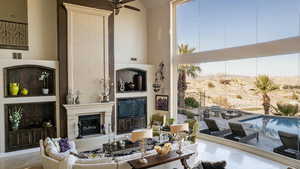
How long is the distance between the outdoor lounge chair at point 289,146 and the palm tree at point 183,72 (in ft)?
12.1

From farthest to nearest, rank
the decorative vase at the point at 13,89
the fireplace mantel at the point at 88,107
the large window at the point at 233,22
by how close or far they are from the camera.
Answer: the fireplace mantel at the point at 88,107 < the decorative vase at the point at 13,89 < the large window at the point at 233,22

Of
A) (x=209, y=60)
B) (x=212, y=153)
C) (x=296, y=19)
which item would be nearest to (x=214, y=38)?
(x=209, y=60)

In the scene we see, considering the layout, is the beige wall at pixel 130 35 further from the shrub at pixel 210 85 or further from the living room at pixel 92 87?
the shrub at pixel 210 85

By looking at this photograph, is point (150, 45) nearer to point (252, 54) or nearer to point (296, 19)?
point (252, 54)

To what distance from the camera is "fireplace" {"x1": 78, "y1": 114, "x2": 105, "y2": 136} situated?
8008mm

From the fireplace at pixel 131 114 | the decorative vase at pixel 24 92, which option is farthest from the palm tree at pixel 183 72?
the decorative vase at pixel 24 92

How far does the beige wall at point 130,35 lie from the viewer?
9.33m

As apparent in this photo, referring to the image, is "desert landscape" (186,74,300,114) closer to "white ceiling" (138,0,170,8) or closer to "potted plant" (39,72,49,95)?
"white ceiling" (138,0,170,8)

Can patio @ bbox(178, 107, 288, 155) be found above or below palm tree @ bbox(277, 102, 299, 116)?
below

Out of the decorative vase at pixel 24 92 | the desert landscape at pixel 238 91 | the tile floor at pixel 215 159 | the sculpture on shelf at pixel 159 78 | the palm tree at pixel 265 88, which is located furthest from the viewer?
the sculpture on shelf at pixel 159 78

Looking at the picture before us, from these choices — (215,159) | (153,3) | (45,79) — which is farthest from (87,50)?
(215,159)

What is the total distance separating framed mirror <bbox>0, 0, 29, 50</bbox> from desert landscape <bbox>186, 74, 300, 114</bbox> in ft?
20.5

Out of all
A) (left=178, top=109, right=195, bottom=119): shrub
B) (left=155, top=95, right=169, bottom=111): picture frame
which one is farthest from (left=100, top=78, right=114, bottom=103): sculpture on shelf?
(left=178, top=109, right=195, bottom=119): shrub

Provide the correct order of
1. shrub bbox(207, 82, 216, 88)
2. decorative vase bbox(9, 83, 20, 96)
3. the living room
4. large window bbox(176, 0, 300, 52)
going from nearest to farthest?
large window bbox(176, 0, 300, 52) → the living room → decorative vase bbox(9, 83, 20, 96) → shrub bbox(207, 82, 216, 88)
